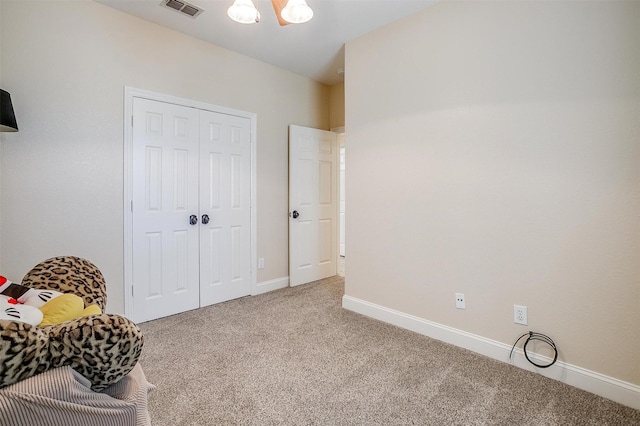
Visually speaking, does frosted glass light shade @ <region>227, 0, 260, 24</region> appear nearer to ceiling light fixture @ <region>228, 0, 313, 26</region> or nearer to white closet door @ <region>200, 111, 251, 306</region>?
ceiling light fixture @ <region>228, 0, 313, 26</region>

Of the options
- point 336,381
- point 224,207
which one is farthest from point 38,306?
point 224,207

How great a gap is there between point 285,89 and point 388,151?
1691 mm

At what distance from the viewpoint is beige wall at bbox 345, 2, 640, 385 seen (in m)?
1.68

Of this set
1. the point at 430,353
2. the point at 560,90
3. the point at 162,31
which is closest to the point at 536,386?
the point at 430,353

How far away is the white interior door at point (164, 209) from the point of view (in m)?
2.68

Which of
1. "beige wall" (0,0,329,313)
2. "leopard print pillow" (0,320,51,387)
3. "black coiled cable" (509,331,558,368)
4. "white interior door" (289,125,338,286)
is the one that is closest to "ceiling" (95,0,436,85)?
"beige wall" (0,0,329,313)

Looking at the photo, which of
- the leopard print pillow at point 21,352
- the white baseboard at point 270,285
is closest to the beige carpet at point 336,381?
the white baseboard at point 270,285

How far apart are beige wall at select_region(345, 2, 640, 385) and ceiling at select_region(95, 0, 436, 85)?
18 cm

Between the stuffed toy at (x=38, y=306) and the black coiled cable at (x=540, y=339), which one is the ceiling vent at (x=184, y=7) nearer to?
the stuffed toy at (x=38, y=306)

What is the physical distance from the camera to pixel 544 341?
1936 mm

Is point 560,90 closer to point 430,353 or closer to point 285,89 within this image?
point 430,353

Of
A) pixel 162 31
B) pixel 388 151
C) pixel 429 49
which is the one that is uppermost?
pixel 162 31

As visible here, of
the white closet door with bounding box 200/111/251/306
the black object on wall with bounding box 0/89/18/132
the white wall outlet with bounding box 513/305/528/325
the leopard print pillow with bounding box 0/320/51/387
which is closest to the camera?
the leopard print pillow with bounding box 0/320/51/387

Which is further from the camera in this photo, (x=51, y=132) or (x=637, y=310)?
(x=51, y=132)
